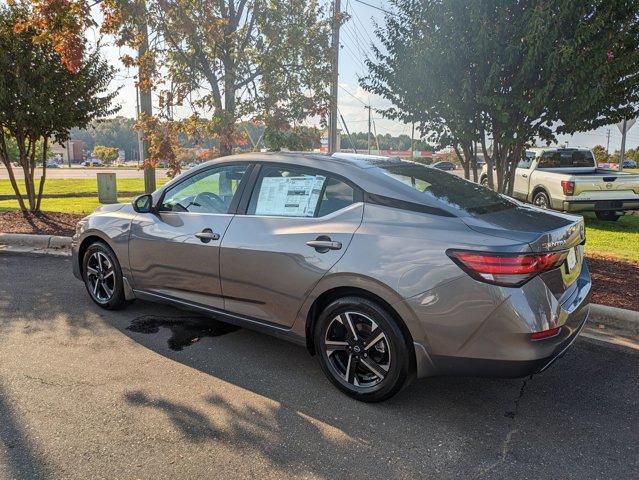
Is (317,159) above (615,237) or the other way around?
above

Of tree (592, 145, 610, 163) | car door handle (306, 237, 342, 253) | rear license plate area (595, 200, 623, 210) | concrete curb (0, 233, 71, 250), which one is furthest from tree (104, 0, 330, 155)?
tree (592, 145, 610, 163)

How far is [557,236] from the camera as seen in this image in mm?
2979

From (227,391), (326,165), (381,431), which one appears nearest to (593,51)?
(326,165)

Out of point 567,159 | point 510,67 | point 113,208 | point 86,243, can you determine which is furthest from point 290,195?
point 567,159

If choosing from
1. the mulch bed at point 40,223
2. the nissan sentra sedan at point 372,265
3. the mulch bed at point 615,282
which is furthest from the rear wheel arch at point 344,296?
the mulch bed at point 40,223

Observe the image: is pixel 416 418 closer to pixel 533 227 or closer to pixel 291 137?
pixel 533 227

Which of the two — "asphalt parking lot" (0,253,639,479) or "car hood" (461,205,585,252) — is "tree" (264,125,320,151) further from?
"car hood" (461,205,585,252)

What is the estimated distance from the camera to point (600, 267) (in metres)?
6.65

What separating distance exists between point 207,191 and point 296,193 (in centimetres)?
99

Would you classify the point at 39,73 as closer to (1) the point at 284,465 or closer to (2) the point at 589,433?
(1) the point at 284,465

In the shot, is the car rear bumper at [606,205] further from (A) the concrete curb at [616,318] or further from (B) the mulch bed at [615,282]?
(A) the concrete curb at [616,318]

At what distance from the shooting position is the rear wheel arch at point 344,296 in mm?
3076

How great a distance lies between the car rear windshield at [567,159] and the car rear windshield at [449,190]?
10.5 meters

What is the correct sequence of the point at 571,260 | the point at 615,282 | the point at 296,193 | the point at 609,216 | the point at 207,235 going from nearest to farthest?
the point at 571,260 → the point at 296,193 → the point at 207,235 → the point at 615,282 → the point at 609,216
